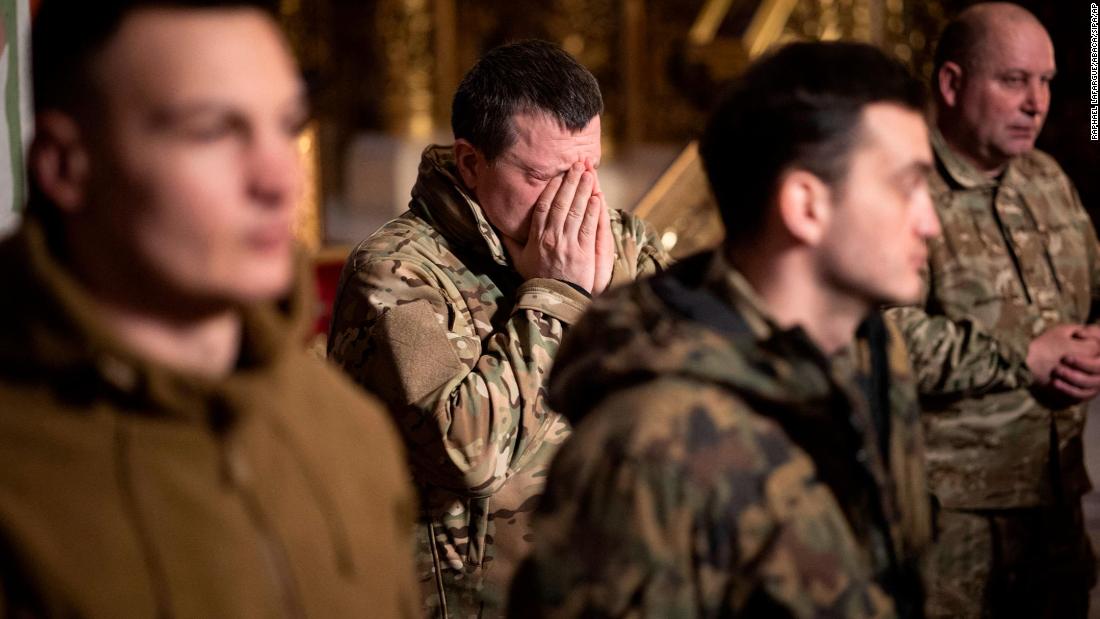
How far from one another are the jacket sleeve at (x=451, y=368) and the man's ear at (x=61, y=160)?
1.17 m

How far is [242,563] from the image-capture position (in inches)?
49.6

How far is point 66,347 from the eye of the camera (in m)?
1.20

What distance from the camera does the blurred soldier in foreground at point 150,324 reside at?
119 centimetres

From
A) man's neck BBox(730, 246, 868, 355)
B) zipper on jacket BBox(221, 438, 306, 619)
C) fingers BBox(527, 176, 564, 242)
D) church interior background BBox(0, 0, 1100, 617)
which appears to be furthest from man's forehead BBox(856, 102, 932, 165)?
church interior background BBox(0, 0, 1100, 617)

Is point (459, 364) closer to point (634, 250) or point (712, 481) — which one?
point (634, 250)

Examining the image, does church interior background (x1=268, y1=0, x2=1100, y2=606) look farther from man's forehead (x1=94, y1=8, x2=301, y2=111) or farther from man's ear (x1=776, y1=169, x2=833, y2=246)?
man's forehead (x1=94, y1=8, x2=301, y2=111)

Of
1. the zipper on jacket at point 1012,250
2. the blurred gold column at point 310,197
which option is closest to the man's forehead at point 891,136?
the zipper on jacket at point 1012,250

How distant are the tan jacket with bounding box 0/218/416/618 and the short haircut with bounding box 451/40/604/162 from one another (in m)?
1.28

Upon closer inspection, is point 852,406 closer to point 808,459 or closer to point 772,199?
point 808,459

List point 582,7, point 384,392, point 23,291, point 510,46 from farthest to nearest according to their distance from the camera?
point 582,7 < point 510,46 < point 384,392 < point 23,291

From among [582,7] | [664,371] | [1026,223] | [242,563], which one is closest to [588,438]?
[664,371]

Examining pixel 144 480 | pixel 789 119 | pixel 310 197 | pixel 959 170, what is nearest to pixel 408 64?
pixel 310 197

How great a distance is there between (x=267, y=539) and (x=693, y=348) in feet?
1.80

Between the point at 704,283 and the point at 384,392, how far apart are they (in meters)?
0.86
